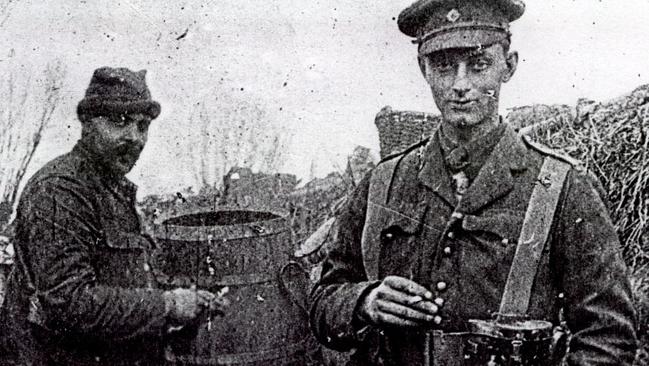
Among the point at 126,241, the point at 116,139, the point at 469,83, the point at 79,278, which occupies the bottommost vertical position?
the point at 79,278

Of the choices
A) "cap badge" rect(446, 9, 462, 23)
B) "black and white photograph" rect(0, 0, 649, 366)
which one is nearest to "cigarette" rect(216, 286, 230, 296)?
"black and white photograph" rect(0, 0, 649, 366)

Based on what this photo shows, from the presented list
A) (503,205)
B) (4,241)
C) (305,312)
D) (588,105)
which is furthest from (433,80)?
(4,241)

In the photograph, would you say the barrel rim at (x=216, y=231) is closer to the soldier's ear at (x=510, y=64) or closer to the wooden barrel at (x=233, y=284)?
the wooden barrel at (x=233, y=284)

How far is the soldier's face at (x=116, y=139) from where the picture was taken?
329 centimetres

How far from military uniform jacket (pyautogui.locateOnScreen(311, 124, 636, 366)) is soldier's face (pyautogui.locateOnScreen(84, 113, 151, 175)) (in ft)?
4.52

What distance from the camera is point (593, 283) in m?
2.00

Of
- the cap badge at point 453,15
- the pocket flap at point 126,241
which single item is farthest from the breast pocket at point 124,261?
the cap badge at point 453,15

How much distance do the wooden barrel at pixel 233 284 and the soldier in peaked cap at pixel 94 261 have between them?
0.33 feet

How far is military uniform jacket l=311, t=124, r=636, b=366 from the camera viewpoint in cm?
200

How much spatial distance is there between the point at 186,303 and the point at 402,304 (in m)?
1.50

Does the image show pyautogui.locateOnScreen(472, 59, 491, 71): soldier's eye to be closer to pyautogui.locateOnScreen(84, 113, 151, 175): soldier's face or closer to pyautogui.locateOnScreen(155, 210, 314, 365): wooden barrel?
pyautogui.locateOnScreen(155, 210, 314, 365): wooden barrel

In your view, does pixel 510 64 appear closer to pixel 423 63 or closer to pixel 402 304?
pixel 423 63

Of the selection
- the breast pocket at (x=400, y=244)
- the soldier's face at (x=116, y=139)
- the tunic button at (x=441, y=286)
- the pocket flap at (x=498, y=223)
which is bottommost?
the tunic button at (x=441, y=286)

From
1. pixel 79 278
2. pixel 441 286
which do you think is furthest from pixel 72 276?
pixel 441 286
